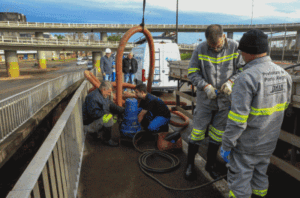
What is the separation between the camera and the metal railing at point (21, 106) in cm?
540

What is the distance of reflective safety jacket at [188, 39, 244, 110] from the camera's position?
3072 mm

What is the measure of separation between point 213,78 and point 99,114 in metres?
2.57

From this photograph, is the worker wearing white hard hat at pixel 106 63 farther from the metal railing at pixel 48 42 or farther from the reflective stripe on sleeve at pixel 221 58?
the metal railing at pixel 48 42

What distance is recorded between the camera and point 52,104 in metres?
8.80

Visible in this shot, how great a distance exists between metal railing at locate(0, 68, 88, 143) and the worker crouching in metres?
2.17

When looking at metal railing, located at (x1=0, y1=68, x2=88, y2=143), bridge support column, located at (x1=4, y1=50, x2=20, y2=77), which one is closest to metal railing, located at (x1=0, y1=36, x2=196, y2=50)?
bridge support column, located at (x1=4, y1=50, x2=20, y2=77)

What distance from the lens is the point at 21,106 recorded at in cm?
629

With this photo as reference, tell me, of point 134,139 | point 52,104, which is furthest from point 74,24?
point 134,139

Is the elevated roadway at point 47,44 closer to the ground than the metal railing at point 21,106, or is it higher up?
higher up

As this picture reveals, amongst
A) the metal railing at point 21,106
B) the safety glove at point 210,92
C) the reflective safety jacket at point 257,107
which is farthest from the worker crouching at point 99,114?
the reflective safety jacket at point 257,107

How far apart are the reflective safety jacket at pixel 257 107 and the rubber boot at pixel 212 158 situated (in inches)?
44.2

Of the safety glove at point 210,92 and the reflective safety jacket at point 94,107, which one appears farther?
the reflective safety jacket at point 94,107

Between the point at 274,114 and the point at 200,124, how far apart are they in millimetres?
1235

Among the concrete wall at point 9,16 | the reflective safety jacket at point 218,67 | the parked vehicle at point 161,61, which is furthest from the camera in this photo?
the concrete wall at point 9,16
